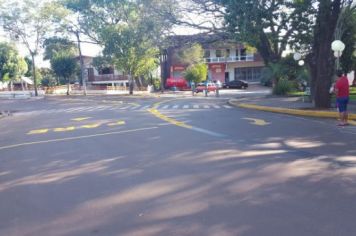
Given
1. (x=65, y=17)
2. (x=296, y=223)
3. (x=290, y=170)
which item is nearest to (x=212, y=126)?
(x=290, y=170)

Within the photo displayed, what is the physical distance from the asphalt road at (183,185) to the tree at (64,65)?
63.9m

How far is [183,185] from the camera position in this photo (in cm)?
655

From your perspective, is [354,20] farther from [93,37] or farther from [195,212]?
[93,37]

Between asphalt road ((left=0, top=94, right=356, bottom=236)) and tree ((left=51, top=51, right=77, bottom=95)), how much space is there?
63.9 metres

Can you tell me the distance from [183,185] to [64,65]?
234ft

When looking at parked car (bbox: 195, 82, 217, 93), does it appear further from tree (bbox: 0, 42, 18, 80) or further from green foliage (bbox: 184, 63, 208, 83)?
tree (bbox: 0, 42, 18, 80)

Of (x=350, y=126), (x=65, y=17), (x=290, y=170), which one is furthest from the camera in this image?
(x=65, y=17)

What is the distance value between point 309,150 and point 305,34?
64.6 ft

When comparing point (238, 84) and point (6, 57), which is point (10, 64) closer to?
point (6, 57)

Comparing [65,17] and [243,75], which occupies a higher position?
[65,17]

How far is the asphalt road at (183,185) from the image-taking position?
4.92 metres

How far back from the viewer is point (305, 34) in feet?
89.4

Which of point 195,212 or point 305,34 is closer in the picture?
point 195,212

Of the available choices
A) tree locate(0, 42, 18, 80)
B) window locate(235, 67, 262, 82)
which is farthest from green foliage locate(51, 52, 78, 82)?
window locate(235, 67, 262, 82)
